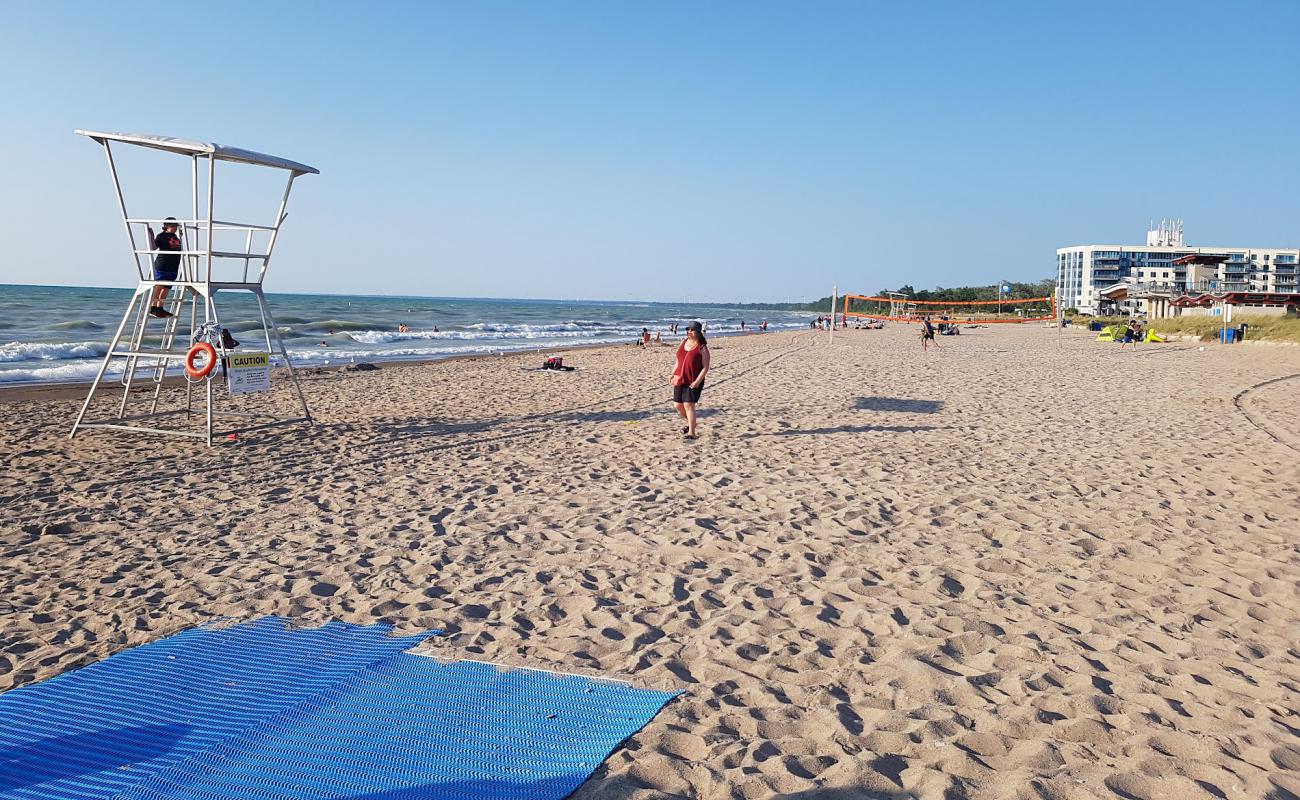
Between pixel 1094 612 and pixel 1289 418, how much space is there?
27.9ft

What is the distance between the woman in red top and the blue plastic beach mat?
511 centimetres

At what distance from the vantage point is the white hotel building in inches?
3797

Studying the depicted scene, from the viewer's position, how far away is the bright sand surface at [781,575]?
2.66 metres

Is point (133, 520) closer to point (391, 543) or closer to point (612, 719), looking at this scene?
point (391, 543)

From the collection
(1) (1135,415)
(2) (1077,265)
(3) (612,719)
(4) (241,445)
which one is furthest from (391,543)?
(2) (1077,265)

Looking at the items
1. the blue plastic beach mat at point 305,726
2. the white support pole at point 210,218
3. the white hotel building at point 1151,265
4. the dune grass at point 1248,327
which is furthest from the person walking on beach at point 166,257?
the white hotel building at point 1151,265

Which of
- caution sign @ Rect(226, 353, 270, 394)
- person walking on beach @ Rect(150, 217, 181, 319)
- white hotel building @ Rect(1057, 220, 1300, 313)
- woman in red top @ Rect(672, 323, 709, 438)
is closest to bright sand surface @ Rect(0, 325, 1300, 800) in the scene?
woman in red top @ Rect(672, 323, 709, 438)

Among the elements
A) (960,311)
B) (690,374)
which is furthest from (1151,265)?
(690,374)

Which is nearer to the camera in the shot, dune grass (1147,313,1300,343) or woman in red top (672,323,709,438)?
woman in red top (672,323,709,438)

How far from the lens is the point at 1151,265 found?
4208 inches

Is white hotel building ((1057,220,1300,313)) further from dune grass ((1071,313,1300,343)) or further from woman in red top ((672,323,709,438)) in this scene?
woman in red top ((672,323,709,438))

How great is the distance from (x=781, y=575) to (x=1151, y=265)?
12254 cm

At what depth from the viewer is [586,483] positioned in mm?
6258

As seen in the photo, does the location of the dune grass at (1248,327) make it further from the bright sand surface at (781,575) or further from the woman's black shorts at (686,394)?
the woman's black shorts at (686,394)
